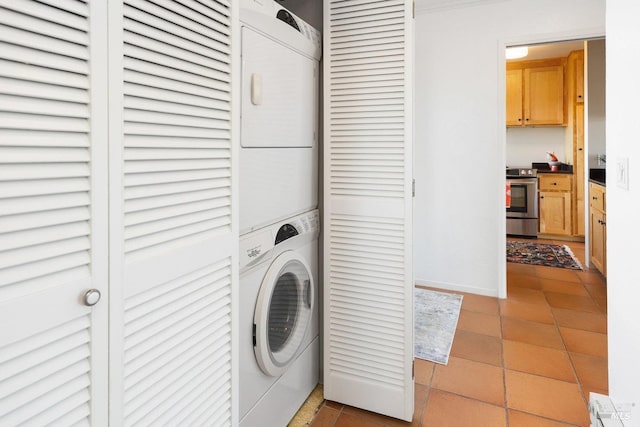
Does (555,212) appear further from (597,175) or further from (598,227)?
(598,227)

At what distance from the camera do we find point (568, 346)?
8.34 feet

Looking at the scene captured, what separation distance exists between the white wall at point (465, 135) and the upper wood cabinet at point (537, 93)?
3.03 meters

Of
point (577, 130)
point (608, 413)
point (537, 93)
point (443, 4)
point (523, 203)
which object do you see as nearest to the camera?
point (608, 413)

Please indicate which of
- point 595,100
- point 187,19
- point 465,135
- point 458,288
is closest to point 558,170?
point 595,100

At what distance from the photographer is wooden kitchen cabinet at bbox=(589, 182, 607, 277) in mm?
3619

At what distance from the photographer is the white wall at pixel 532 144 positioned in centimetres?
619

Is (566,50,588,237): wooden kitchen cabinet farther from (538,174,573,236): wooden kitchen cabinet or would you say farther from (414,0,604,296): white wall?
(414,0,604,296): white wall

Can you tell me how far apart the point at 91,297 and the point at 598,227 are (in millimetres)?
4397

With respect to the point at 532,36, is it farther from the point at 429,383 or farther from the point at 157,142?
the point at 157,142

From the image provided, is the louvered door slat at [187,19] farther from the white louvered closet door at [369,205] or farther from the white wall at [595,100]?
the white wall at [595,100]

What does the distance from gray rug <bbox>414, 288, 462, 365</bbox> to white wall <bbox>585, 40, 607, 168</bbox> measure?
2.75 m

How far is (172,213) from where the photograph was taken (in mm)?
886

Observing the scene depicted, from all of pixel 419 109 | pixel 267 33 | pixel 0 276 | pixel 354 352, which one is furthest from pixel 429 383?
pixel 419 109

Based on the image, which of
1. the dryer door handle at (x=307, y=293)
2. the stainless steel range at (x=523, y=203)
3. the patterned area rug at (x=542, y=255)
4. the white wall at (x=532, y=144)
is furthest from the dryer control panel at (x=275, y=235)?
the white wall at (x=532, y=144)
